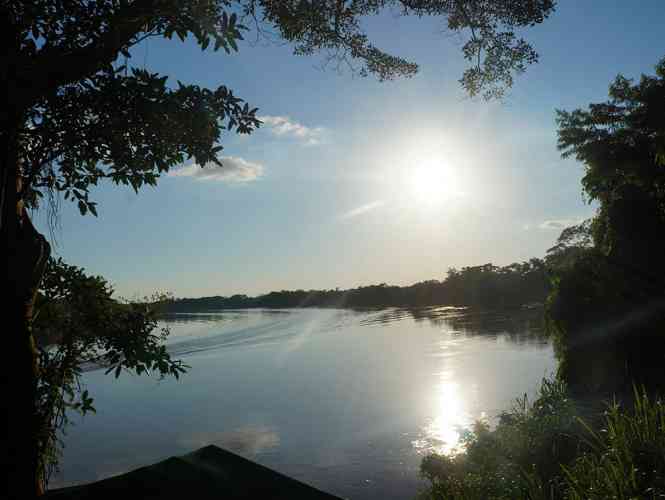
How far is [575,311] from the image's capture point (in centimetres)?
2150

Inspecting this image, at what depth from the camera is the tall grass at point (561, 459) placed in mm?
5570

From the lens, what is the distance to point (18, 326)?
4.99 metres

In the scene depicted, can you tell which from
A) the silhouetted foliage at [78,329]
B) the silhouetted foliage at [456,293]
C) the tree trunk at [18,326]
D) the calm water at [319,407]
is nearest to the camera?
the tree trunk at [18,326]

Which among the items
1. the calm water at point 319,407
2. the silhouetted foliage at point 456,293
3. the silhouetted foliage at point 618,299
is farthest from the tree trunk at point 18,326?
the silhouetted foliage at point 456,293

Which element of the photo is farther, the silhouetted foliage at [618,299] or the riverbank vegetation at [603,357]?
the silhouetted foliage at [618,299]

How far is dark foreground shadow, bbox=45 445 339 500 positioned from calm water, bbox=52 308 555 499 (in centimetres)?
1101

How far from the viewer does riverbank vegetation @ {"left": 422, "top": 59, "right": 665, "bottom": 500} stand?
6.28 metres

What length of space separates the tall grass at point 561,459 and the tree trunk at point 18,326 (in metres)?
6.06

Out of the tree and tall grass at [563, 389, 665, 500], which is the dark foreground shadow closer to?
the tree

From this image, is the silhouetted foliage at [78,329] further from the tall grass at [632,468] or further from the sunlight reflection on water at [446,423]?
the sunlight reflection on water at [446,423]

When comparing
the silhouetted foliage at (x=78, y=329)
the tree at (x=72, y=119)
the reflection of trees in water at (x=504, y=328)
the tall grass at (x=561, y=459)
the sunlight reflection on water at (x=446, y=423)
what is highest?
the tree at (x=72, y=119)

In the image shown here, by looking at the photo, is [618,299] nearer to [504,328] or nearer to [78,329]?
[78,329]

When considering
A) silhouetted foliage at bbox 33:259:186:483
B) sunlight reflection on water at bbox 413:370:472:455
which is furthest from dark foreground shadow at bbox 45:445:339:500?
sunlight reflection on water at bbox 413:370:472:455

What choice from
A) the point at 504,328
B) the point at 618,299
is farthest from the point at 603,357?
the point at 504,328
